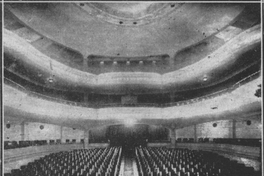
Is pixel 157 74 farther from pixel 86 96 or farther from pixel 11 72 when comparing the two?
pixel 11 72

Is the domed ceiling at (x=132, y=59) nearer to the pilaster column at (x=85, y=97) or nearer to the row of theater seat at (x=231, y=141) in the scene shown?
the pilaster column at (x=85, y=97)

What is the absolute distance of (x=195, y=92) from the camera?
18.3 m

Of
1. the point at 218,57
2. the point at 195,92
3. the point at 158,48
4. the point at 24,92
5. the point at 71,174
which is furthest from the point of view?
the point at 195,92

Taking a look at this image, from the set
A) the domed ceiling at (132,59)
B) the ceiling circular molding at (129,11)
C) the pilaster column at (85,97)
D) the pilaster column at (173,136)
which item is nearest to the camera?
the domed ceiling at (132,59)

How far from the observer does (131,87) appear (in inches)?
687

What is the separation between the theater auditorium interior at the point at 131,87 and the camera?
32.1 ft

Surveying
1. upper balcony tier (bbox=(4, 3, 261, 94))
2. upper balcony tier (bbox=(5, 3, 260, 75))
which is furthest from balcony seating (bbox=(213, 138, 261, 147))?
upper balcony tier (bbox=(5, 3, 260, 75))

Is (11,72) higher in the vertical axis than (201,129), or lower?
higher

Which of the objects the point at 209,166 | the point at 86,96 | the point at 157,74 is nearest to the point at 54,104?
the point at 86,96

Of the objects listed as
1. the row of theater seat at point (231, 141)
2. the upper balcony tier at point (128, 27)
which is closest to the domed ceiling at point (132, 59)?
the upper balcony tier at point (128, 27)

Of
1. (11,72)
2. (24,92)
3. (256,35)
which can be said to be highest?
(256,35)

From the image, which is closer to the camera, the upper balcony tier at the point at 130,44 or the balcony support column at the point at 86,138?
the upper balcony tier at the point at 130,44

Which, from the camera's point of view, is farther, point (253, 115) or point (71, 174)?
point (253, 115)

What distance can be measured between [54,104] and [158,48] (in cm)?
798
